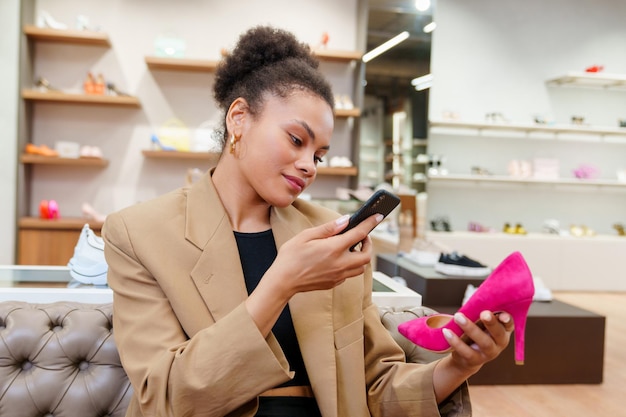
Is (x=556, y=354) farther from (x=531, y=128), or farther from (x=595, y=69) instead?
(x=595, y=69)

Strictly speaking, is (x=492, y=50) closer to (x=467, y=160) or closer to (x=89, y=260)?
(x=467, y=160)

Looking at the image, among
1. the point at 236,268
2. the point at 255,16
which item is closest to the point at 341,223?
the point at 236,268

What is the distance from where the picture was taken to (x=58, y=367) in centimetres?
131

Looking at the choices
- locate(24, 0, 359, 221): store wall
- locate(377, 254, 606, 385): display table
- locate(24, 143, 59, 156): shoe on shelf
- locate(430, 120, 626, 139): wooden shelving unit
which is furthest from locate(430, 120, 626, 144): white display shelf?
locate(24, 143, 59, 156): shoe on shelf

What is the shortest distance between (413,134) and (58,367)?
5.18m

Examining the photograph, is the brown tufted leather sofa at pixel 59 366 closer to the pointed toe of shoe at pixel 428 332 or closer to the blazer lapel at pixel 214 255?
the pointed toe of shoe at pixel 428 332

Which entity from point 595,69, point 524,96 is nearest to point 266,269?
point 524,96

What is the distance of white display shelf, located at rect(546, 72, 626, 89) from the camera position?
21.0ft

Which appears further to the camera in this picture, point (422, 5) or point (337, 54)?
point (422, 5)

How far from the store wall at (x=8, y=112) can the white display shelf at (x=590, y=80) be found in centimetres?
575

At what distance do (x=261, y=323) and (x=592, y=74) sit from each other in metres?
6.67

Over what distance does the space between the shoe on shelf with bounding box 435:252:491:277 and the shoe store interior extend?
0.01 m

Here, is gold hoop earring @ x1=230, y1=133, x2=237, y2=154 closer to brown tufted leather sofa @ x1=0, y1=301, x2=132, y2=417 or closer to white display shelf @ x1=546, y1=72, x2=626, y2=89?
brown tufted leather sofa @ x1=0, y1=301, x2=132, y2=417

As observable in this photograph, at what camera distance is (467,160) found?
21.9ft
